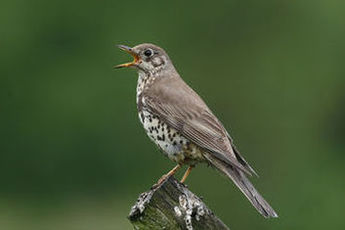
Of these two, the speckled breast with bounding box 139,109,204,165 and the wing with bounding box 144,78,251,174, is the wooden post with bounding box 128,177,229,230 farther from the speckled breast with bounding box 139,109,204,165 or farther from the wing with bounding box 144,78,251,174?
the speckled breast with bounding box 139,109,204,165

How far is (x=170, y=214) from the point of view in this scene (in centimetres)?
761

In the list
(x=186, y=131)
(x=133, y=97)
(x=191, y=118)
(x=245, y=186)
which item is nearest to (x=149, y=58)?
(x=191, y=118)

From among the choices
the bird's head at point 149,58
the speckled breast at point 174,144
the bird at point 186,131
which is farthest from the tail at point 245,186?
the bird's head at point 149,58

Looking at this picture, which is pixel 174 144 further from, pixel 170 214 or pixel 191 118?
pixel 170 214

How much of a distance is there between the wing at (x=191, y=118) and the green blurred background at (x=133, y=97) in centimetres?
1027

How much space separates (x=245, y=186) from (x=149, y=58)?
229 centimetres

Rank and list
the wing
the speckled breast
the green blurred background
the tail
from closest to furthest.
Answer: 1. the tail
2. the wing
3. the speckled breast
4. the green blurred background

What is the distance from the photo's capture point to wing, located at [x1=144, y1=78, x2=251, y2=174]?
385 inches

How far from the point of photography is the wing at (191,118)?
32.1 feet

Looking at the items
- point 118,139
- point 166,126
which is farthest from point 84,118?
point 166,126

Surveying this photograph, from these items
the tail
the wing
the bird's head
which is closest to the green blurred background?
the bird's head

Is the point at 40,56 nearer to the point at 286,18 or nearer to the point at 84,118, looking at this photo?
the point at 84,118

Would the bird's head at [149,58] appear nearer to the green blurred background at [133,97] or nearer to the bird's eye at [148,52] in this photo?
the bird's eye at [148,52]

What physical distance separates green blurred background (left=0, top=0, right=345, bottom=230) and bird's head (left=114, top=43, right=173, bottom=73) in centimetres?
962
